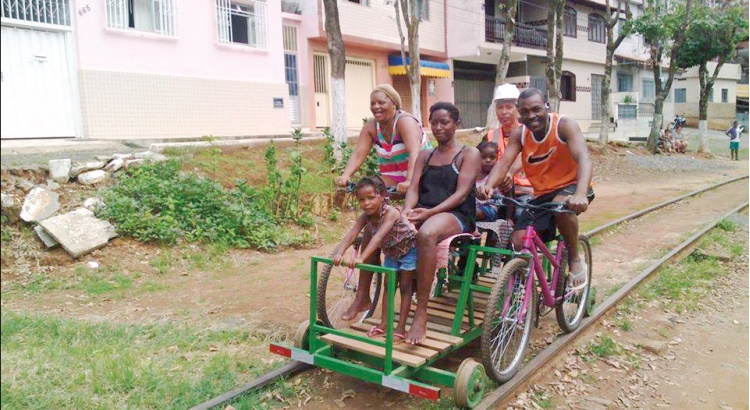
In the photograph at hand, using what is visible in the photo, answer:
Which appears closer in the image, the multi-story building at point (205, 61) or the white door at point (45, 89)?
the white door at point (45, 89)

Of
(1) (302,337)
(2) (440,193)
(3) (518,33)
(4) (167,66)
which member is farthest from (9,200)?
(3) (518,33)

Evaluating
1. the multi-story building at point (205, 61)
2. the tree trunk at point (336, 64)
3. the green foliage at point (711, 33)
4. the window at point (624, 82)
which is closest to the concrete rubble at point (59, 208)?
the multi-story building at point (205, 61)

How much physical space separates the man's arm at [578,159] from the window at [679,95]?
161 feet

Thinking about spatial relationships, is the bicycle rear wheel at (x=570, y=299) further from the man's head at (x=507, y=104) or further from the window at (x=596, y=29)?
the window at (x=596, y=29)

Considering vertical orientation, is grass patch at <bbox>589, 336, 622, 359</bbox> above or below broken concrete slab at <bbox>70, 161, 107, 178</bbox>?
below

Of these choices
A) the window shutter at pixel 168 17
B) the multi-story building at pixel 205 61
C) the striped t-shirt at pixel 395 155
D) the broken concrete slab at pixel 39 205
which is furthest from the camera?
the window shutter at pixel 168 17

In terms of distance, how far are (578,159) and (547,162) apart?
31cm

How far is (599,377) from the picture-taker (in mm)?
4781

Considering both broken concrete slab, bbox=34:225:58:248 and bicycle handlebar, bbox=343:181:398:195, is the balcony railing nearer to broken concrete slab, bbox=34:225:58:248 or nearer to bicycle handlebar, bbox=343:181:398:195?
broken concrete slab, bbox=34:225:58:248

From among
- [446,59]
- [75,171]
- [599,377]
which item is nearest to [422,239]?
[599,377]

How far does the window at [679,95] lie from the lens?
155 feet

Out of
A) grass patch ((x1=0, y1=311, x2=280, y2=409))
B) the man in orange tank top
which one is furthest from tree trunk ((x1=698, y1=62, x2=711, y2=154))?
grass patch ((x1=0, y1=311, x2=280, y2=409))

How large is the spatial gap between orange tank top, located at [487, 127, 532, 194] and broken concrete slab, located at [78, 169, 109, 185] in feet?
18.4

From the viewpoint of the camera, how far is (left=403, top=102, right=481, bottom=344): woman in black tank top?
402cm
